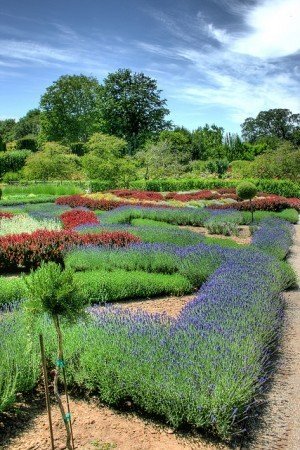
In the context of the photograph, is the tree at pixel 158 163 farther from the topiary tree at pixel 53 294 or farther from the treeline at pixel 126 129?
the topiary tree at pixel 53 294

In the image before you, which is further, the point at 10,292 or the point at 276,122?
the point at 276,122

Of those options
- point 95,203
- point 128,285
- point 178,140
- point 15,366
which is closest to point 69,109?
point 178,140

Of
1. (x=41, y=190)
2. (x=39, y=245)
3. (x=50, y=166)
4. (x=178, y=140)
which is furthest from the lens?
(x=178, y=140)

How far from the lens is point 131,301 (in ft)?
22.1

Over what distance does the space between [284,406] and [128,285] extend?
3423 millimetres

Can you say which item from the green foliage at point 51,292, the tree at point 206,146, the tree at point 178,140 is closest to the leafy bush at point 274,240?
the green foliage at point 51,292

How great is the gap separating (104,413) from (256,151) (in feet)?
175

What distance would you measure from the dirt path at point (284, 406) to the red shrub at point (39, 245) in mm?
4704

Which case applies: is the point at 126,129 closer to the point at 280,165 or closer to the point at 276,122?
the point at 280,165

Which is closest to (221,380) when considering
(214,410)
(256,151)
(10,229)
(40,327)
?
(214,410)

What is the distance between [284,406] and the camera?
3734 millimetres

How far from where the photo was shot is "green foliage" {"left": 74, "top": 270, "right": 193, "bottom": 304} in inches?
259

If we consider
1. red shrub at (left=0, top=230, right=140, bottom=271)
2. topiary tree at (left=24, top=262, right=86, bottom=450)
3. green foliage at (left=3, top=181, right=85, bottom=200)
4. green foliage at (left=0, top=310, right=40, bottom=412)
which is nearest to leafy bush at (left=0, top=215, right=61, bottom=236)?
red shrub at (left=0, top=230, right=140, bottom=271)

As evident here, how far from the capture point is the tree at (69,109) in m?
52.9
